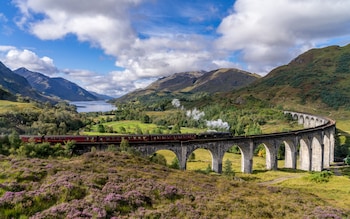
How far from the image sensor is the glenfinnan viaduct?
4706 centimetres

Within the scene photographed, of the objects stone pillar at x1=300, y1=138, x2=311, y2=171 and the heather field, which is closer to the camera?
the heather field

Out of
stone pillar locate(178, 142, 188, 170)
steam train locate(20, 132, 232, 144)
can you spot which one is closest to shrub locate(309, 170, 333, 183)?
steam train locate(20, 132, 232, 144)

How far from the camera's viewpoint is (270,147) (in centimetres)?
5925

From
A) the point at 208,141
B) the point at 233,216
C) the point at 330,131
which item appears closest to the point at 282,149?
the point at 330,131

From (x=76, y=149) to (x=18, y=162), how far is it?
698 inches

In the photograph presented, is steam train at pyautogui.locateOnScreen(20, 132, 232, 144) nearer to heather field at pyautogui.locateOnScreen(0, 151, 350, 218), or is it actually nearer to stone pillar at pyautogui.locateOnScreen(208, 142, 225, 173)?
stone pillar at pyautogui.locateOnScreen(208, 142, 225, 173)

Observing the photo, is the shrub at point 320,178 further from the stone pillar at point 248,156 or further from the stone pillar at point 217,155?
the stone pillar at point 217,155

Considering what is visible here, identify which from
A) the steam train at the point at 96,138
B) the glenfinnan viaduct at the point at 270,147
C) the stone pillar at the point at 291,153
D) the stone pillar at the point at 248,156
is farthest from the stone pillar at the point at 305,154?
the steam train at the point at 96,138

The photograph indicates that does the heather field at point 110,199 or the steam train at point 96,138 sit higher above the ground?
the steam train at point 96,138

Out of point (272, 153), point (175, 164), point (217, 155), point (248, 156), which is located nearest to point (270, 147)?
point (272, 153)

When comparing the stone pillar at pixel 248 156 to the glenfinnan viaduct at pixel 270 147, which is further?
the stone pillar at pixel 248 156

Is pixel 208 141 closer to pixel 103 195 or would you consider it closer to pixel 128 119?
pixel 103 195

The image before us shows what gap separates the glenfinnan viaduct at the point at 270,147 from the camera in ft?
154

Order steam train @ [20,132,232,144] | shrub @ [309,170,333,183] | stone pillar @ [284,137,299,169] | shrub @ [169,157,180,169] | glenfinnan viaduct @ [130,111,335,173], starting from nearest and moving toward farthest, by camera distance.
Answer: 1. steam train @ [20,132,232,144]
2. shrub @ [169,157,180,169]
3. glenfinnan viaduct @ [130,111,335,173]
4. shrub @ [309,170,333,183]
5. stone pillar @ [284,137,299,169]
